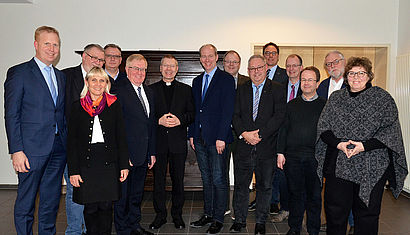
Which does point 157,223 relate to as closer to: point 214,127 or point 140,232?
point 140,232

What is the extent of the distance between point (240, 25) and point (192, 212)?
10.4ft

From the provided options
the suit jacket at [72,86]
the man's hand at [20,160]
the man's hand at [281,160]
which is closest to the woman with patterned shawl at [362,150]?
the man's hand at [281,160]

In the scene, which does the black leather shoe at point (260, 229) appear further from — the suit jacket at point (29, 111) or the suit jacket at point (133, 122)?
the suit jacket at point (29, 111)

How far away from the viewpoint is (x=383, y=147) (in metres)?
2.35

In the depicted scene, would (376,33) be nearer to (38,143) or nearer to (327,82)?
(327,82)

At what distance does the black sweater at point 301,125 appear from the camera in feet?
9.52

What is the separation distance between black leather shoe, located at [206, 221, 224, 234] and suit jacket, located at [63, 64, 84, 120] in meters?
1.87

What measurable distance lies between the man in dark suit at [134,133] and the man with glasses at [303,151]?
1.38 meters

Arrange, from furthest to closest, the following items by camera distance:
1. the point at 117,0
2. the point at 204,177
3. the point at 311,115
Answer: the point at 117,0, the point at 204,177, the point at 311,115

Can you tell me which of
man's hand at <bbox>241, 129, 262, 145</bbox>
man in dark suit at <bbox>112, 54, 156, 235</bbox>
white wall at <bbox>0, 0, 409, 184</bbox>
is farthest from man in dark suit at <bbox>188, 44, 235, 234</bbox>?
white wall at <bbox>0, 0, 409, 184</bbox>

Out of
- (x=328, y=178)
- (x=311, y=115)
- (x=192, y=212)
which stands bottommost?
(x=192, y=212)

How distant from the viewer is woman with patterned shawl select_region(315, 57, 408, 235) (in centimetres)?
234

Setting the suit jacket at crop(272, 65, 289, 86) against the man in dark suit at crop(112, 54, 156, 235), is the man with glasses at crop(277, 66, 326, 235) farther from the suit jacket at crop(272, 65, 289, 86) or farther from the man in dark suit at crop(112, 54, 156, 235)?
the man in dark suit at crop(112, 54, 156, 235)

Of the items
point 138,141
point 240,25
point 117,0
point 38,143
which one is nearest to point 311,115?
point 138,141
